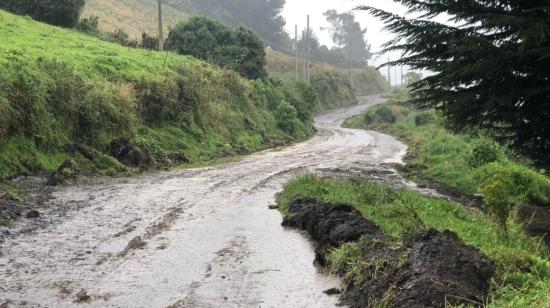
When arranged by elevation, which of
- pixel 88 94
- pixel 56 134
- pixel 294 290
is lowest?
pixel 294 290

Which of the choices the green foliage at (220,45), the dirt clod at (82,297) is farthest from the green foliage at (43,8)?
the dirt clod at (82,297)

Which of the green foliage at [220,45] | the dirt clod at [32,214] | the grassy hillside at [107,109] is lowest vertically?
the dirt clod at [32,214]

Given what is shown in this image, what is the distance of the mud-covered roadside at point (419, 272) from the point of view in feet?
19.6

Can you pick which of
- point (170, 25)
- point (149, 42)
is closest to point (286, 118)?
point (149, 42)

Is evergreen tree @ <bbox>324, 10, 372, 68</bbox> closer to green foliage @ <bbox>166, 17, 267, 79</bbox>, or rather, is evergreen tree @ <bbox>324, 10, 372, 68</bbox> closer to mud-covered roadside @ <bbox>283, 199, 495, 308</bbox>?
green foliage @ <bbox>166, 17, 267, 79</bbox>

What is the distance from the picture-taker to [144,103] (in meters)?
23.6

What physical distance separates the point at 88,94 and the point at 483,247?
1585 centimetres

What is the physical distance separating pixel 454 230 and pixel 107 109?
1484cm

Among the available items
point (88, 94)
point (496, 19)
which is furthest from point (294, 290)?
point (88, 94)

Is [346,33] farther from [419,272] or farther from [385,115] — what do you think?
[419,272]

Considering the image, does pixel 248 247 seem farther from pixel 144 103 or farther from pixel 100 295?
pixel 144 103

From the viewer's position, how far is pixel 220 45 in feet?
139

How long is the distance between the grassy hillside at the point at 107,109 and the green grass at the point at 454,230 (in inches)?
301

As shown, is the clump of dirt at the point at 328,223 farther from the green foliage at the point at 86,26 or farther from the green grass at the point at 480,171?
the green foliage at the point at 86,26
